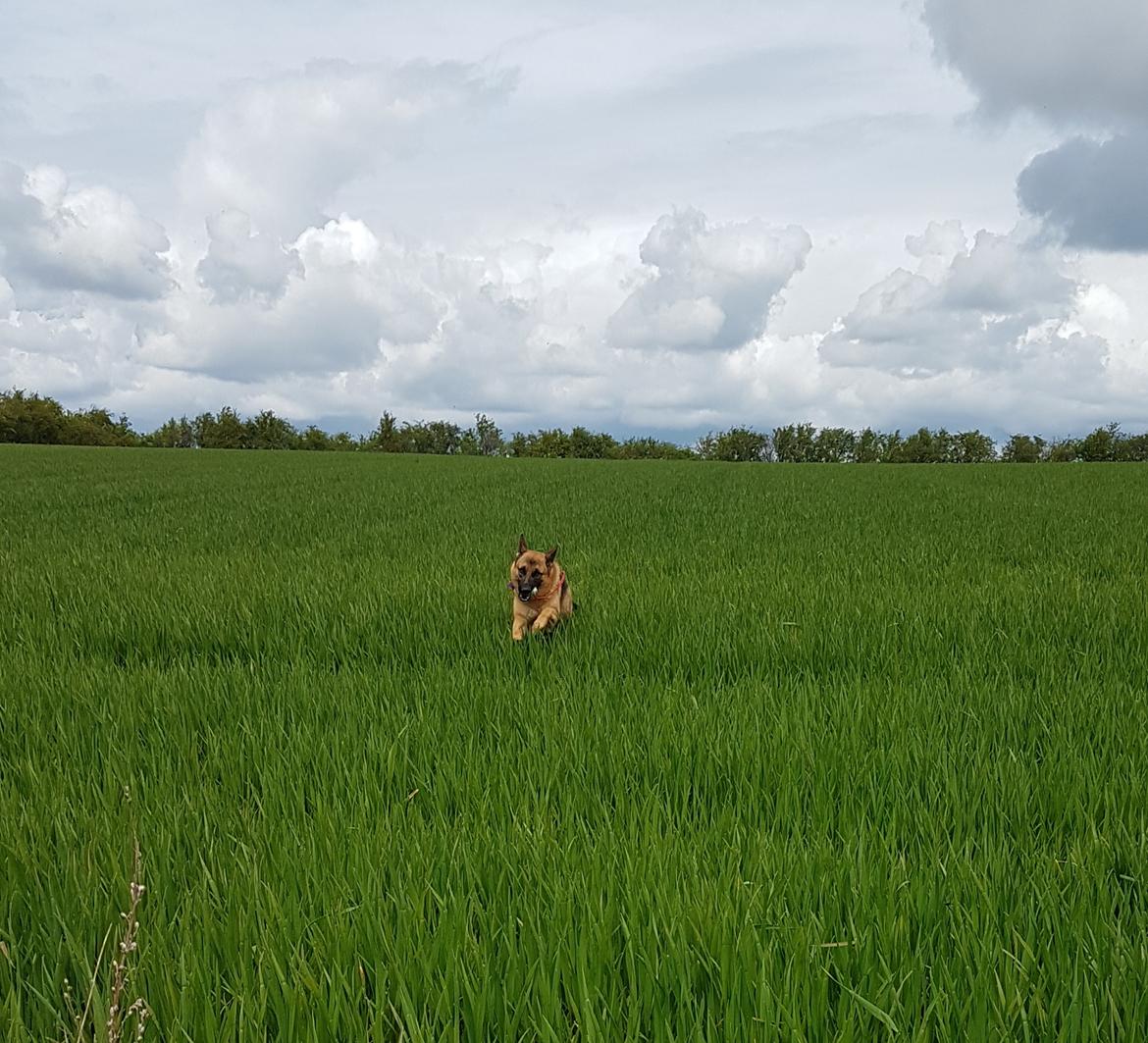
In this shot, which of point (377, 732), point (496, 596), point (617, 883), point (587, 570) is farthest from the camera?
point (587, 570)

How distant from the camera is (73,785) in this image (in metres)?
2.97

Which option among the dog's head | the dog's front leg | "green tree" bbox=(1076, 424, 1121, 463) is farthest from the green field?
"green tree" bbox=(1076, 424, 1121, 463)

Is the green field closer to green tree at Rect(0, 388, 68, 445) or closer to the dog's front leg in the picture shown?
the dog's front leg

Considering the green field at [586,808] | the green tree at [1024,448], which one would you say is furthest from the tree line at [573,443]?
the green field at [586,808]

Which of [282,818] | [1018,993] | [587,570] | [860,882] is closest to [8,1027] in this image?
[282,818]

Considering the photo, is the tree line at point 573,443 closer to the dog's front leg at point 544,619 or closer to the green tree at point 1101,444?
the green tree at point 1101,444

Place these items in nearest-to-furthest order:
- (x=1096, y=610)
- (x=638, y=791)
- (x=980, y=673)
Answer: (x=638, y=791) → (x=980, y=673) → (x=1096, y=610)

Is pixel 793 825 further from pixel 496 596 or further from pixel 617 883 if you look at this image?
pixel 496 596

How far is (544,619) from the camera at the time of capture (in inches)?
179

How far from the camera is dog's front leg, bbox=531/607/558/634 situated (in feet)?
14.8

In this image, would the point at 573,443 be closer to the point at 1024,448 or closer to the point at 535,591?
the point at 1024,448

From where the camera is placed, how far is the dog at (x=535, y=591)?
15.1ft

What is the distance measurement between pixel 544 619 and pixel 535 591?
0.21 meters

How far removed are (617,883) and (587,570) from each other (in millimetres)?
5280
